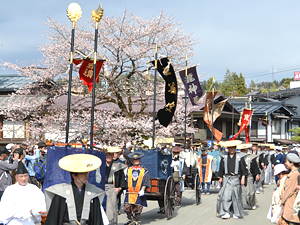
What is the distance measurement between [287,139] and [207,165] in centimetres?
3618

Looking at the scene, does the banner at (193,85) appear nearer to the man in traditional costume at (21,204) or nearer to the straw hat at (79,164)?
the man in traditional costume at (21,204)

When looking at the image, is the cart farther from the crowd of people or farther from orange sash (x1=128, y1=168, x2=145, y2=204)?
orange sash (x1=128, y1=168, x2=145, y2=204)

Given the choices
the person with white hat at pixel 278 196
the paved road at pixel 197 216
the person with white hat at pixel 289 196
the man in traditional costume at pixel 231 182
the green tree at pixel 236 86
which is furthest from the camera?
the green tree at pixel 236 86

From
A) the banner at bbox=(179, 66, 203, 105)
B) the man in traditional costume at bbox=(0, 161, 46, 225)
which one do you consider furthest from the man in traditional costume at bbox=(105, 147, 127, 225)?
the banner at bbox=(179, 66, 203, 105)

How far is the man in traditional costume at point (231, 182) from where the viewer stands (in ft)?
34.3

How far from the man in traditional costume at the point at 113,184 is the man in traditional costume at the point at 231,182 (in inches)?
129

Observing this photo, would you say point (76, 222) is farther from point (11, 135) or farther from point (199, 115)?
point (199, 115)

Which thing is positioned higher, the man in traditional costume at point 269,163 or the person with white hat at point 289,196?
the person with white hat at point 289,196

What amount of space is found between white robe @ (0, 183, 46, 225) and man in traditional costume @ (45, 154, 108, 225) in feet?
4.00

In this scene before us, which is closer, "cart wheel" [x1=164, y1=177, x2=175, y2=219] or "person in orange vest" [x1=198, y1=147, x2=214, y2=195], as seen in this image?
"cart wheel" [x1=164, y1=177, x2=175, y2=219]

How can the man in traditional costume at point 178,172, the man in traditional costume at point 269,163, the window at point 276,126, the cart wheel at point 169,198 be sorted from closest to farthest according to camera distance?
1. the cart wheel at point 169,198
2. the man in traditional costume at point 178,172
3. the man in traditional costume at point 269,163
4. the window at point 276,126

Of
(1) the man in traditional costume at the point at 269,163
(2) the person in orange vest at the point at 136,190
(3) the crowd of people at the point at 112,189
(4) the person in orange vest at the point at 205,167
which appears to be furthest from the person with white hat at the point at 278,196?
(1) the man in traditional costume at the point at 269,163

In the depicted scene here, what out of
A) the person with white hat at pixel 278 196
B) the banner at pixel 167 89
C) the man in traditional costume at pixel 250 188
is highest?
the banner at pixel 167 89

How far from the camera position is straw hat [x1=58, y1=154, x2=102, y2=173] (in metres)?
4.21
